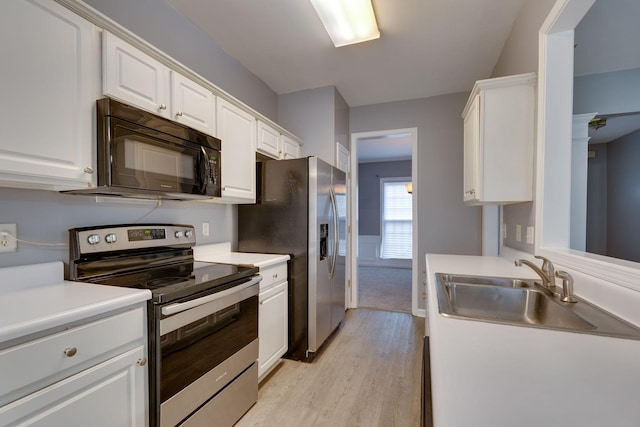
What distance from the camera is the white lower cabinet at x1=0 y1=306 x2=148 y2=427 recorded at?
80cm

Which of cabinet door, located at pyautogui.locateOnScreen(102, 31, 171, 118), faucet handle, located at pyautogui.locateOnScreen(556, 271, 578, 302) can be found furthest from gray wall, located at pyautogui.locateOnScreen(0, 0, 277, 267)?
faucet handle, located at pyautogui.locateOnScreen(556, 271, 578, 302)

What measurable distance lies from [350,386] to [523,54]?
8.34 feet

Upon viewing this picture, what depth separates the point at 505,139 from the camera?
5.74 feet

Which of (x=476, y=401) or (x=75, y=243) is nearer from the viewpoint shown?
(x=476, y=401)

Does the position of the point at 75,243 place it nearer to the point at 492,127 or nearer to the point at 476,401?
the point at 476,401

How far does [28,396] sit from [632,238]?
406cm

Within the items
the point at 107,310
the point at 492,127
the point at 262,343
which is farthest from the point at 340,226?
the point at 107,310

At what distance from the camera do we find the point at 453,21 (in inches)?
83.2

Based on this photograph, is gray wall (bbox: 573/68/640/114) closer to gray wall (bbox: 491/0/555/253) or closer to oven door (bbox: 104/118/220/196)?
gray wall (bbox: 491/0/555/253)

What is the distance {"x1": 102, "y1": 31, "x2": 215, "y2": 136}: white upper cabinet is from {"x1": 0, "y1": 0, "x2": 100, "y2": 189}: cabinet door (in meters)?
0.06

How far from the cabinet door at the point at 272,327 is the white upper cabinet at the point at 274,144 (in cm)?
115

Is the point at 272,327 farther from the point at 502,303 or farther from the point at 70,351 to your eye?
the point at 502,303

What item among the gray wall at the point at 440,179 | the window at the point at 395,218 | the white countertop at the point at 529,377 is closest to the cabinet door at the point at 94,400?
the white countertop at the point at 529,377

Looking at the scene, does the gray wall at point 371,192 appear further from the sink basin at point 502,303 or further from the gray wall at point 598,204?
the sink basin at point 502,303
